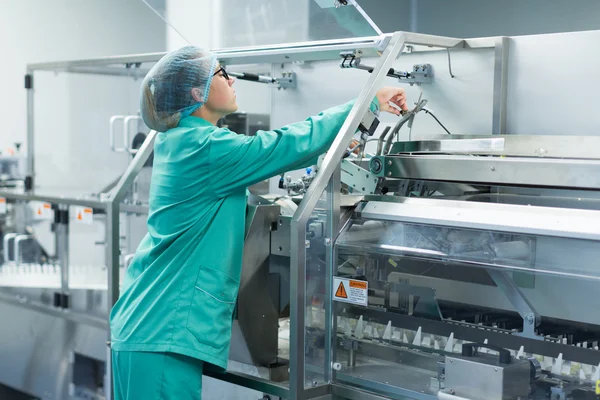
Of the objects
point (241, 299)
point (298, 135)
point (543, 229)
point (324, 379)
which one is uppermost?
point (298, 135)

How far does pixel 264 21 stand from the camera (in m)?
2.54

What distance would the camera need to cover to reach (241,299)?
214 centimetres

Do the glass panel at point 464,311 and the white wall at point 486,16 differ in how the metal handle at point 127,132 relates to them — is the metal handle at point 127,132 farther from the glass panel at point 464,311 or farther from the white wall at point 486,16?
the glass panel at point 464,311

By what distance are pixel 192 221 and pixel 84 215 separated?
5.78 feet

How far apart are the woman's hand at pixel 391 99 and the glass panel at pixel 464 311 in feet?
1.05

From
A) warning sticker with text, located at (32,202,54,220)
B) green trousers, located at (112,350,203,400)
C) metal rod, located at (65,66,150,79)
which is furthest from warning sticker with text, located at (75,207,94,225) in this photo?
green trousers, located at (112,350,203,400)

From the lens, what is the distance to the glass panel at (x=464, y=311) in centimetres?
163

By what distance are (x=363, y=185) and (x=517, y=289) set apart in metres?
0.52

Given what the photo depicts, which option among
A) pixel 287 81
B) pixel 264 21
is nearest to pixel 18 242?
pixel 287 81

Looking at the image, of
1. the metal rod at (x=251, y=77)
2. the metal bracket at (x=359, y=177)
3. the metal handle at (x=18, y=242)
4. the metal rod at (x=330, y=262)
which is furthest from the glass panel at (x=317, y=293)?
the metal handle at (x=18, y=242)

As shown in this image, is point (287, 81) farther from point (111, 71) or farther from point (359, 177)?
point (111, 71)

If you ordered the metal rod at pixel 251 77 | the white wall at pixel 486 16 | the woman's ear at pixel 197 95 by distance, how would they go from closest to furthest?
the woman's ear at pixel 197 95
the metal rod at pixel 251 77
the white wall at pixel 486 16

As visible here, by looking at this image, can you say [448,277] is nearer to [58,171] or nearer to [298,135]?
[298,135]

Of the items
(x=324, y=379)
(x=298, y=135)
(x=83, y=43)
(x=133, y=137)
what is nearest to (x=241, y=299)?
(x=324, y=379)
